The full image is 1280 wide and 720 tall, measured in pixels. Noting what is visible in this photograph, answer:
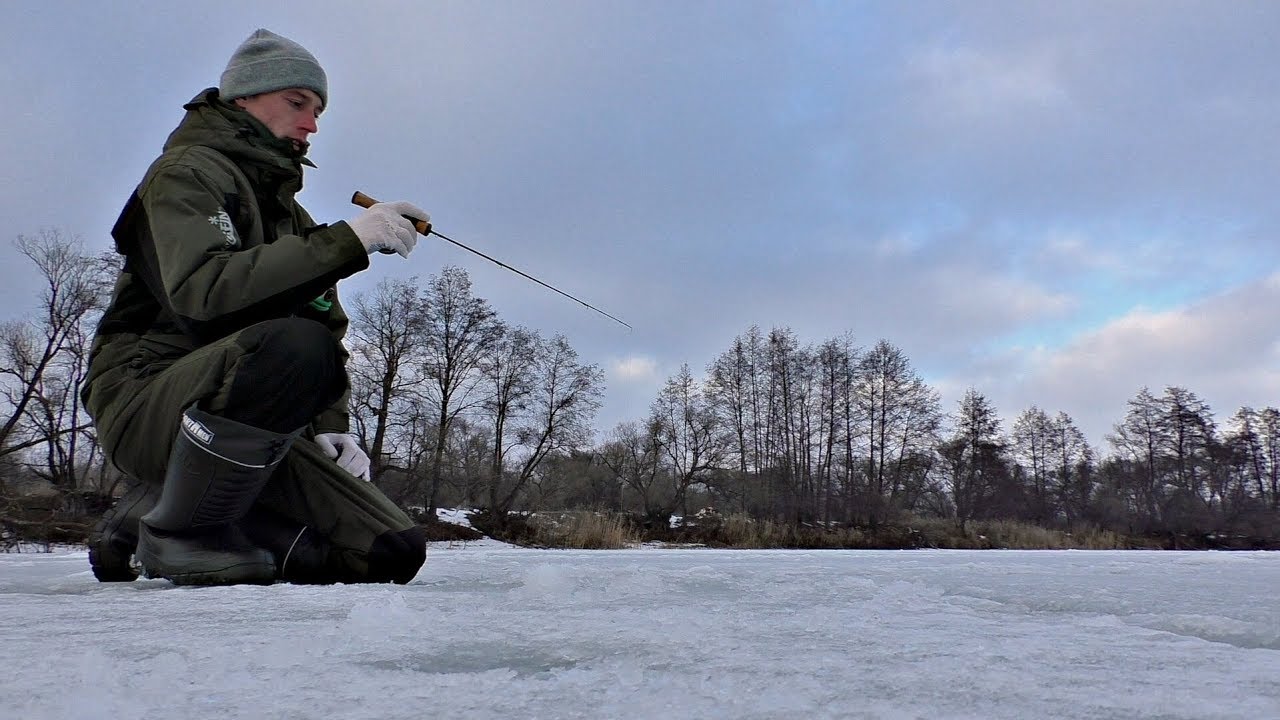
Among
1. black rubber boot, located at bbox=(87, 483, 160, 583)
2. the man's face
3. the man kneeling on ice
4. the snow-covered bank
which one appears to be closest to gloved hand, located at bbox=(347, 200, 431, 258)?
the man kneeling on ice

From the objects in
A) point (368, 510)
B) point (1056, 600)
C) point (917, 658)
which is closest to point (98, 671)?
point (917, 658)

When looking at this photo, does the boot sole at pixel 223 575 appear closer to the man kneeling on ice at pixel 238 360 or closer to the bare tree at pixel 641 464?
the man kneeling on ice at pixel 238 360

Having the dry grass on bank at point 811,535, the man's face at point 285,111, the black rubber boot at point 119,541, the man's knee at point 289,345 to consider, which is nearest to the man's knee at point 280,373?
the man's knee at point 289,345

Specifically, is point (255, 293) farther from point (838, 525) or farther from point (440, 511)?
point (838, 525)

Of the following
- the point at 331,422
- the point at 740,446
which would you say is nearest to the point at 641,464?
the point at 740,446

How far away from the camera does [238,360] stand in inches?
68.7

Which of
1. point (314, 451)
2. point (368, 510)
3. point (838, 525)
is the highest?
point (314, 451)

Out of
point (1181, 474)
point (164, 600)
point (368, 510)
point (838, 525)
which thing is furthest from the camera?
point (1181, 474)

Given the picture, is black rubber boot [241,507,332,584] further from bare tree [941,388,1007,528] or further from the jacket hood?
bare tree [941,388,1007,528]

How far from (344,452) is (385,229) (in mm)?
953

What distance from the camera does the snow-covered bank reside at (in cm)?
51

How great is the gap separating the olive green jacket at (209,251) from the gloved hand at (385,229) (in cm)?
3

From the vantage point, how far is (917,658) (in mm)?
699

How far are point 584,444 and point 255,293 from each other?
24.5 m
